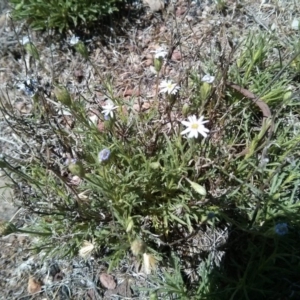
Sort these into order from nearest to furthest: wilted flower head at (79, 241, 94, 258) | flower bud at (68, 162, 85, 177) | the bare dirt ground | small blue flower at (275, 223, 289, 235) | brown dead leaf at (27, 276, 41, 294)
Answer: flower bud at (68, 162, 85, 177), small blue flower at (275, 223, 289, 235), wilted flower head at (79, 241, 94, 258), brown dead leaf at (27, 276, 41, 294), the bare dirt ground

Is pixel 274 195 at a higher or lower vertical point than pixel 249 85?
lower

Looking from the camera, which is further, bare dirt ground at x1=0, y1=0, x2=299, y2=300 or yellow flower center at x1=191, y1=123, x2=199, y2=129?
bare dirt ground at x1=0, y1=0, x2=299, y2=300

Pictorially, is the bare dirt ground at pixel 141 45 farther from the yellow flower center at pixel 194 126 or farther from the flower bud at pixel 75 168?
the flower bud at pixel 75 168

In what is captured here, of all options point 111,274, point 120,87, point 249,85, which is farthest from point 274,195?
point 120,87

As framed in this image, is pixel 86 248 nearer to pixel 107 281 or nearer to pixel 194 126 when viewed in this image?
pixel 107 281

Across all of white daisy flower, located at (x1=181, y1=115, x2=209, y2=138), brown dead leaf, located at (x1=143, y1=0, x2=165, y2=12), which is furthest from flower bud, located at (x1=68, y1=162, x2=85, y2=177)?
brown dead leaf, located at (x1=143, y1=0, x2=165, y2=12)

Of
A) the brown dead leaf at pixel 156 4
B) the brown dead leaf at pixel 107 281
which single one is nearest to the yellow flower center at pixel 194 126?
the brown dead leaf at pixel 107 281

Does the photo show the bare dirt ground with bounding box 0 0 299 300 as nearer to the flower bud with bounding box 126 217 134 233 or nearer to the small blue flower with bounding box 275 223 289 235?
the flower bud with bounding box 126 217 134 233

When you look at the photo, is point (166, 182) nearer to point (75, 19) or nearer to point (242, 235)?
point (242, 235)
